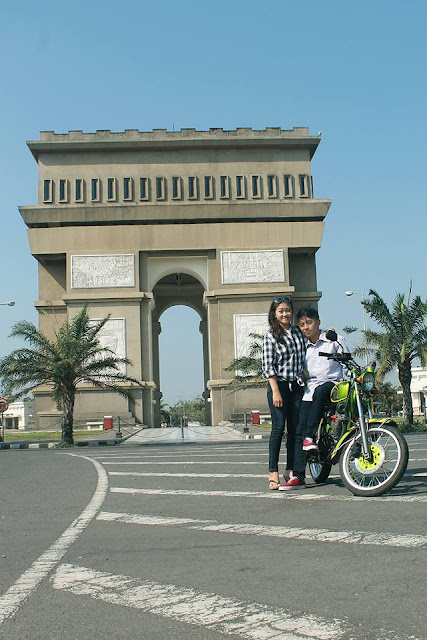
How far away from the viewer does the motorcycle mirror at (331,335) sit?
6918 mm

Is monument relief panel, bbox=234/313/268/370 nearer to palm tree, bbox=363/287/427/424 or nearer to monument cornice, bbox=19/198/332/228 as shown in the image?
monument cornice, bbox=19/198/332/228

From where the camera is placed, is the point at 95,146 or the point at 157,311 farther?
the point at 157,311

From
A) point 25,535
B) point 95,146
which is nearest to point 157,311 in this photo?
point 95,146

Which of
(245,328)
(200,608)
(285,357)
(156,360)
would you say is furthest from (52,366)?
(156,360)

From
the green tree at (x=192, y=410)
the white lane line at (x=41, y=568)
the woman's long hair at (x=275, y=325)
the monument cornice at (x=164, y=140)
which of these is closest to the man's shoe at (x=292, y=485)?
the woman's long hair at (x=275, y=325)

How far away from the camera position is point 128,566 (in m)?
3.93

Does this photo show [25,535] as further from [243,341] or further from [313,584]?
[243,341]

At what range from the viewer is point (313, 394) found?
22.8 feet

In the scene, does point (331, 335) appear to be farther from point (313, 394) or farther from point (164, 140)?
point (164, 140)

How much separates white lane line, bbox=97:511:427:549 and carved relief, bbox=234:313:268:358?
39.7 metres

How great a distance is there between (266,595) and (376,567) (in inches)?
27.2

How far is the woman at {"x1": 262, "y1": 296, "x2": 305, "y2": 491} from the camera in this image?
276 inches

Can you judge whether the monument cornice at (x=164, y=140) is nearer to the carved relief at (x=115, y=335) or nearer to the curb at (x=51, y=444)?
the carved relief at (x=115, y=335)

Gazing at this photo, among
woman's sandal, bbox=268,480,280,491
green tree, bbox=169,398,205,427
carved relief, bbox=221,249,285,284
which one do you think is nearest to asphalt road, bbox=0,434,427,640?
woman's sandal, bbox=268,480,280,491
